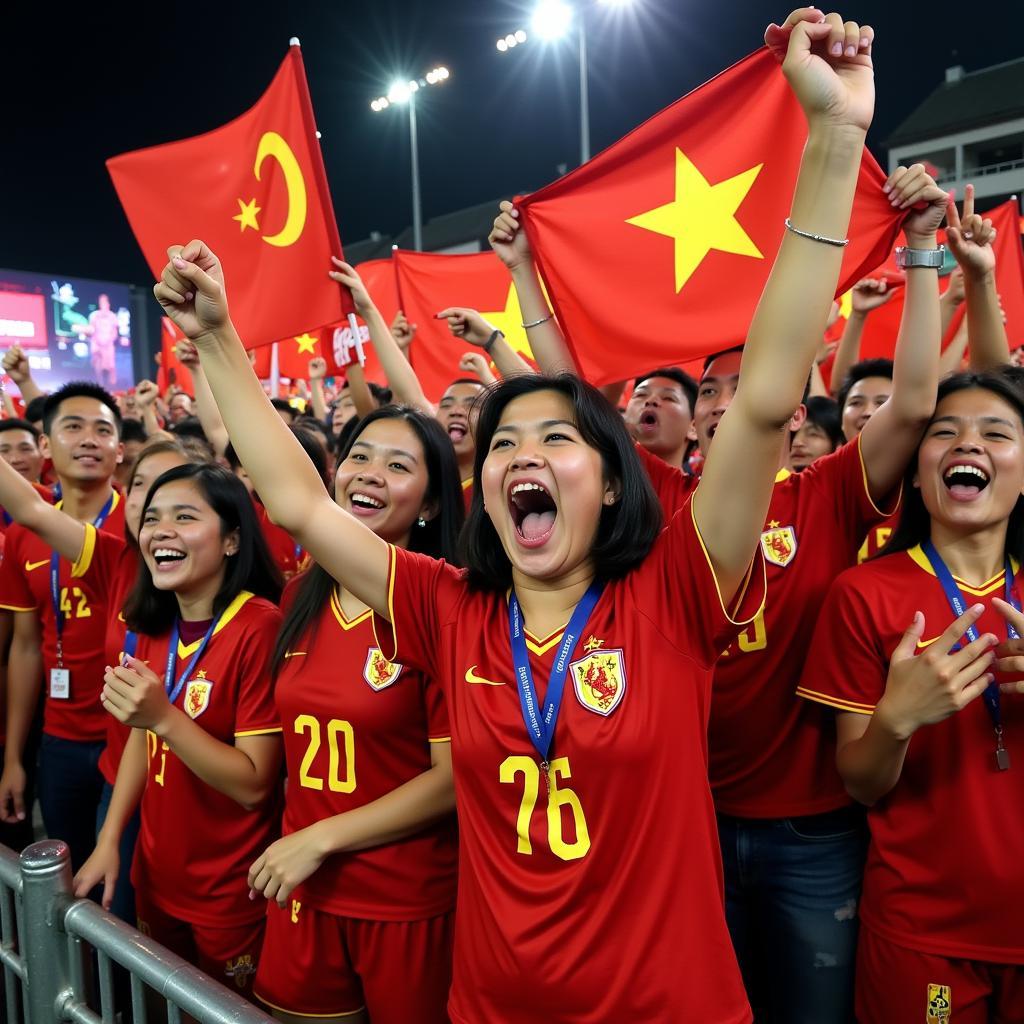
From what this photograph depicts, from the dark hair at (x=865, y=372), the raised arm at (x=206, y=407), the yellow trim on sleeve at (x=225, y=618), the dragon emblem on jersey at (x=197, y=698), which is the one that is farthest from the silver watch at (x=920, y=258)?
the raised arm at (x=206, y=407)

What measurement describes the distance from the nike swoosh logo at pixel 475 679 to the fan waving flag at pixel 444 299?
4150 mm

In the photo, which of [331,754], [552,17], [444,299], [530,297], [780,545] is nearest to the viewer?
[331,754]

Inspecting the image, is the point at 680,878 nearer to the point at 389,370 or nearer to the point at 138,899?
the point at 138,899

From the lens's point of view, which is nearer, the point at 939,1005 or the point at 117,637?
the point at 939,1005

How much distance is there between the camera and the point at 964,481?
195 centimetres

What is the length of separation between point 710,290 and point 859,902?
1.71 meters

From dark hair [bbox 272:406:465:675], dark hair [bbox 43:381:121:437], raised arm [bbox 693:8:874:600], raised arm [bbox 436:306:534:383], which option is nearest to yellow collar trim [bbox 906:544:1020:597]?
raised arm [bbox 693:8:874:600]

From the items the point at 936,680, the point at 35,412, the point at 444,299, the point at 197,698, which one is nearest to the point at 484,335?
the point at 197,698

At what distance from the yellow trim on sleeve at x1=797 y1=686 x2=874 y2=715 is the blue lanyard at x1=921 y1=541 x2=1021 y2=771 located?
0.24 meters

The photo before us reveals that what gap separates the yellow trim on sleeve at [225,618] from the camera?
2398 millimetres

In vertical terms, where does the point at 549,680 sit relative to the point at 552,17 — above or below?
below

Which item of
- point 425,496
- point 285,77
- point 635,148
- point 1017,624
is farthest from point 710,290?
point 285,77

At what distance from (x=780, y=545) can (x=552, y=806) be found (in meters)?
1.05

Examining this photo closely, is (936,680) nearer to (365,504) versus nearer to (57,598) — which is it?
(365,504)
